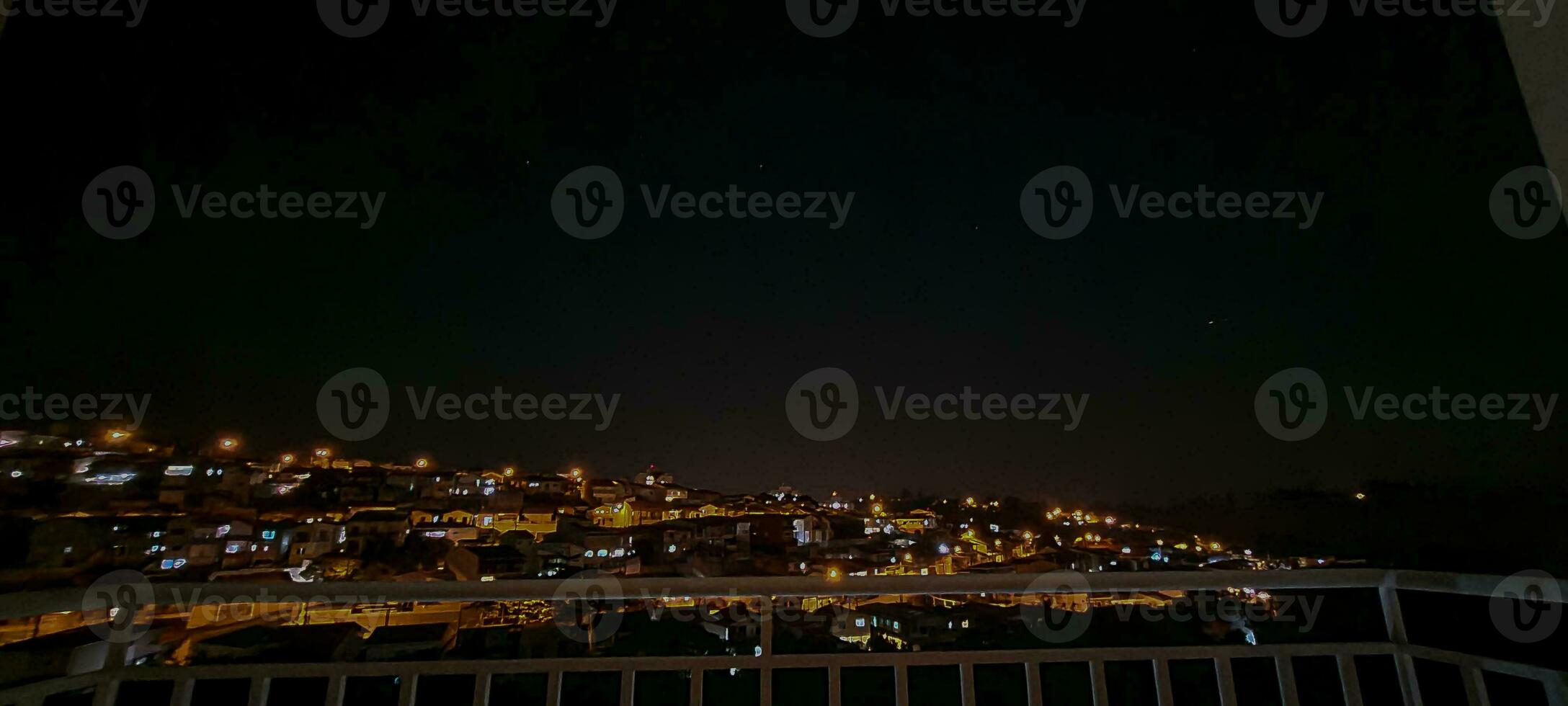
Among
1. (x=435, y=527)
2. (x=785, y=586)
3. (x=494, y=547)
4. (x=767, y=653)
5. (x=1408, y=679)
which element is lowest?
(x=1408, y=679)

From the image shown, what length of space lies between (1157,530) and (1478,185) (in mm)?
3378

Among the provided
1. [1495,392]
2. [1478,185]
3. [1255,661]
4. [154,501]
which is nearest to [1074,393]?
[1495,392]

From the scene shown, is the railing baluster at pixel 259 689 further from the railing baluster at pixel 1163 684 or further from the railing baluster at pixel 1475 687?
the railing baluster at pixel 1475 687

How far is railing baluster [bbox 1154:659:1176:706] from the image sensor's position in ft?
6.05

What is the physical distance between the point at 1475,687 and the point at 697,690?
209 centimetres

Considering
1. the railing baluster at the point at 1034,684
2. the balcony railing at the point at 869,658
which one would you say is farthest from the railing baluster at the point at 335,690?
the railing baluster at the point at 1034,684

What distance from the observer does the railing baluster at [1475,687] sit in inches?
70.2

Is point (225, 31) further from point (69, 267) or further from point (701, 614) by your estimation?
point (701, 614)

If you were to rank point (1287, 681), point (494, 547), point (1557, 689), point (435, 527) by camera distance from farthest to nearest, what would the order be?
point (435, 527) < point (494, 547) < point (1287, 681) < point (1557, 689)

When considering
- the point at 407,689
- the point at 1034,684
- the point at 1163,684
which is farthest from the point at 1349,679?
the point at 407,689

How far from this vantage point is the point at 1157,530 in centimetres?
602

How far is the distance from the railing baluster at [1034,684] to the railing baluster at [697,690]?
0.90 meters

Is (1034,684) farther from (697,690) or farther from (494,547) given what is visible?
(494,547)

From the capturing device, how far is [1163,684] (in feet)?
6.07
